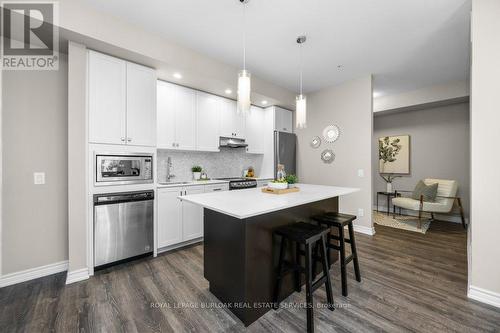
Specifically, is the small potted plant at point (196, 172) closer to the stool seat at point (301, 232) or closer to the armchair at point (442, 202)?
the stool seat at point (301, 232)

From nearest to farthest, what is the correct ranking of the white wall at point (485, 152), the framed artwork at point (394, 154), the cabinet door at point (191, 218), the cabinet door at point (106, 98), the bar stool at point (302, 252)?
the bar stool at point (302, 252) < the white wall at point (485, 152) < the cabinet door at point (106, 98) < the cabinet door at point (191, 218) < the framed artwork at point (394, 154)

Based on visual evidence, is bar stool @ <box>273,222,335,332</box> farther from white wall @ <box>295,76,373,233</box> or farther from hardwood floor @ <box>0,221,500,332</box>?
white wall @ <box>295,76,373,233</box>

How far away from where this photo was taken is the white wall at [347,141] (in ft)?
12.1

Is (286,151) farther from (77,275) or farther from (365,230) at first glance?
(77,275)

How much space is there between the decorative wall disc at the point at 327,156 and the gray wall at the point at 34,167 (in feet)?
13.6

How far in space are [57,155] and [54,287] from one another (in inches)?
55.0

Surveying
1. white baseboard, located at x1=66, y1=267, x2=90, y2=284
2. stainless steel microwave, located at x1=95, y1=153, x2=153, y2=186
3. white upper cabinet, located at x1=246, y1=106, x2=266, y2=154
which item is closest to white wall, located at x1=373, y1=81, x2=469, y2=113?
white upper cabinet, located at x1=246, y1=106, x2=266, y2=154

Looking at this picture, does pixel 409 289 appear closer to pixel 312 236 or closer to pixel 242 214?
pixel 312 236

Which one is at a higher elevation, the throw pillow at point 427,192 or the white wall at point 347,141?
the white wall at point 347,141

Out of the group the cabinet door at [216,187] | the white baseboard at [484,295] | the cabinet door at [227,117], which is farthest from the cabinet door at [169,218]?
the white baseboard at [484,295]

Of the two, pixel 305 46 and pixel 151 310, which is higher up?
pixel 305 46

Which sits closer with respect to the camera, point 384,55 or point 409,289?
point 409,289

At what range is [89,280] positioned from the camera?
7.25 ft

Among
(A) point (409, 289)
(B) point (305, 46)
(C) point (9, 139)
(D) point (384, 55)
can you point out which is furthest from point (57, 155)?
(D) point (384, 55)
